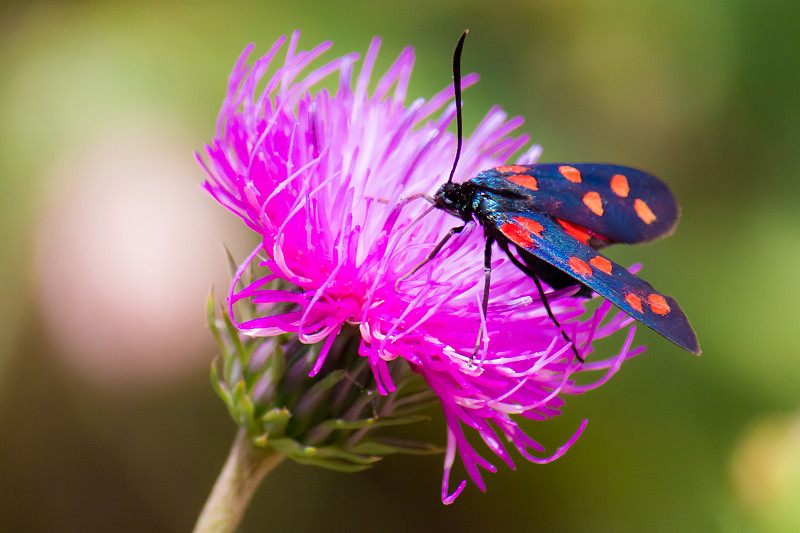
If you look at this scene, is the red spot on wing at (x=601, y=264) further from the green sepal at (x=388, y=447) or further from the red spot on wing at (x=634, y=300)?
the green sepal at (x=388, y=447)

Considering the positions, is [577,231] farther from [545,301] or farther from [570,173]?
[545,301]

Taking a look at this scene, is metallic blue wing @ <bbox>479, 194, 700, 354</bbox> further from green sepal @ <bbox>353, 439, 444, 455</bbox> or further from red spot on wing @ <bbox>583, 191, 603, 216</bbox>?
green sepal @ <bbox>353, 439, 444, 455</bbox>

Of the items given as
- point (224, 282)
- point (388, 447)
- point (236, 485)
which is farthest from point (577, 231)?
point (224, 282)

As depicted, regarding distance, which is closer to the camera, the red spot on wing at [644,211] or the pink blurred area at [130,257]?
the red spot on wing at [644,211]

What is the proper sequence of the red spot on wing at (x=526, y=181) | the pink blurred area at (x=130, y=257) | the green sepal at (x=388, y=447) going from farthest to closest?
the pink blurred area at (x=130, y=257)
the red spot on wing at (x=526, y=181)
the green sepal at (x=388, y=447)

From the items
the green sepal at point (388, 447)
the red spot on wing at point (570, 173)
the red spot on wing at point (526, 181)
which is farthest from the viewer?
the red spot on wing at point (570, 173)

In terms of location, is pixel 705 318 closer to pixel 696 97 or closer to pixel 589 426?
pixel 589 426

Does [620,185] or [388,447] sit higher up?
[620,185]

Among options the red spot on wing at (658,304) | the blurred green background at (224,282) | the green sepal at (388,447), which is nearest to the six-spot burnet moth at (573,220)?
the red spot on wing at (658,304)
